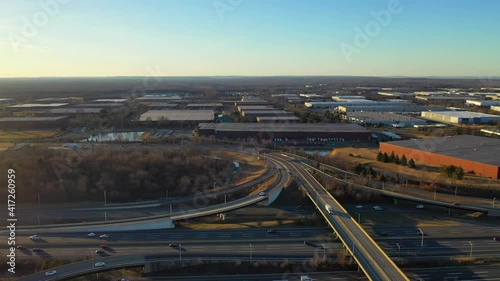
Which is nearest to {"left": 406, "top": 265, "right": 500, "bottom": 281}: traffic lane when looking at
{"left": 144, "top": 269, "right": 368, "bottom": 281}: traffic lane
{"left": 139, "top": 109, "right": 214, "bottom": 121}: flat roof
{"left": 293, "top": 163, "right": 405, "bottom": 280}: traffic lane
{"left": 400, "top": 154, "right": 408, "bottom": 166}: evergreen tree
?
{"left": 293, "top": 163, "right": 405, "bottom": 280}: traffic lane

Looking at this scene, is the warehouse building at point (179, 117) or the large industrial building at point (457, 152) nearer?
the large industrial building at point (457, 152)

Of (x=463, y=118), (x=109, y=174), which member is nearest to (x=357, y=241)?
(x=109, y=174)

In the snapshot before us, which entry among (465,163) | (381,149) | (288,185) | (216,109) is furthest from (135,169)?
(216,109)

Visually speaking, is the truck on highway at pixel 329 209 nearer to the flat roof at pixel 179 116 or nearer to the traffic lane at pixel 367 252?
the traffic lane at pixel 367 252

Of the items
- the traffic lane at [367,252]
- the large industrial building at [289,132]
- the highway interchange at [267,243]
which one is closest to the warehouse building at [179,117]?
the large industrial building at [289,132]

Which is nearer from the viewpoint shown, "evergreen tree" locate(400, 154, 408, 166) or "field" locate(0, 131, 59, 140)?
"evergreen tree" locate(400, 154, 408, 166)

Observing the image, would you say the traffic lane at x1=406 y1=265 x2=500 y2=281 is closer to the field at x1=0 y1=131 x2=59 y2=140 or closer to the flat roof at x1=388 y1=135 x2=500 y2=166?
the flat roof at x1=388 y1=135 x2=500 y2=166

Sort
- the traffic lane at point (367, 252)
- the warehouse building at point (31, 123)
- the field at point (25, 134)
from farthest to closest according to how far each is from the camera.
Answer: the warehouse building at point (31, 123)
the field at point (25, 134)
the traffic lane at point (367, 252)

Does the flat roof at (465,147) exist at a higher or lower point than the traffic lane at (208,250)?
higher
